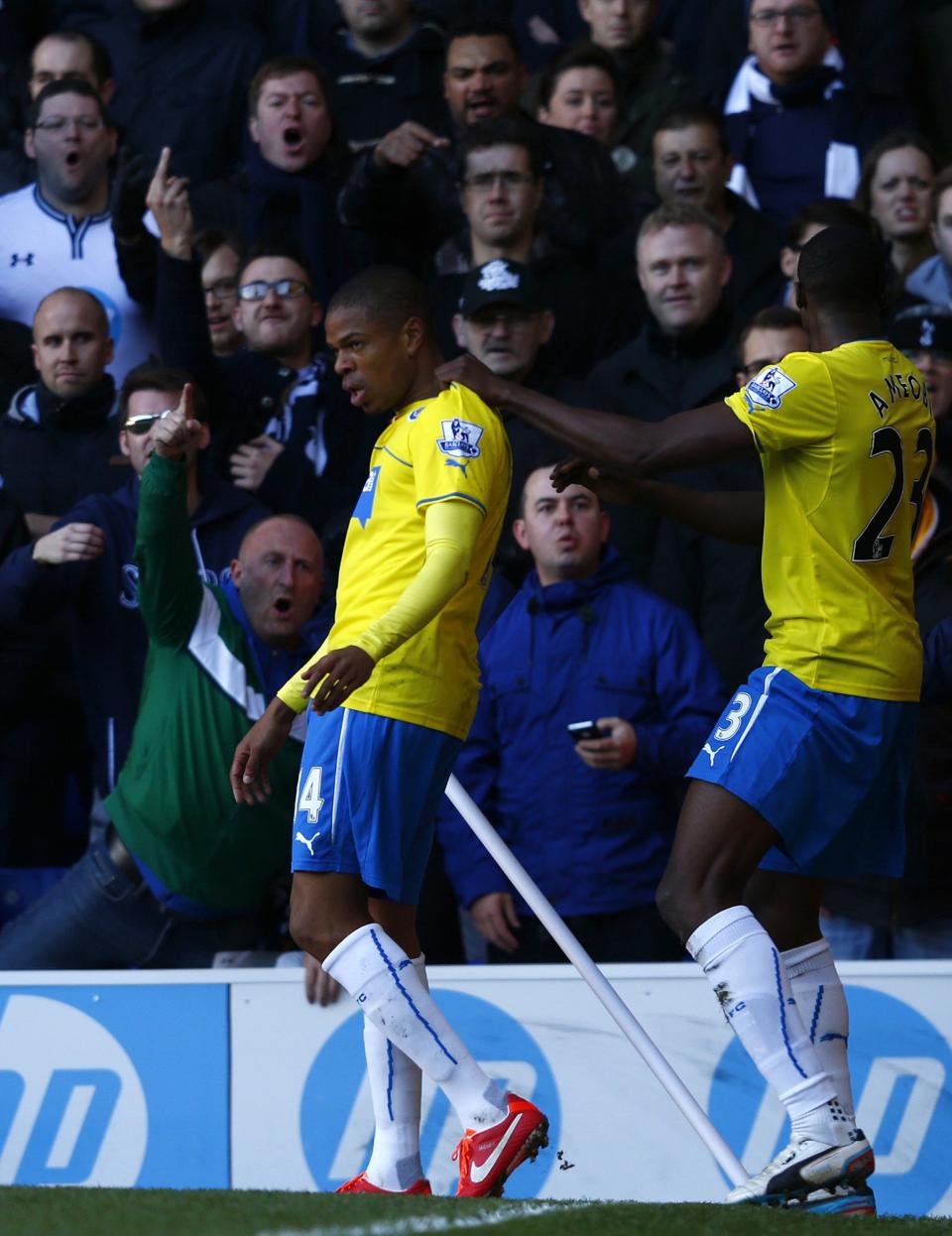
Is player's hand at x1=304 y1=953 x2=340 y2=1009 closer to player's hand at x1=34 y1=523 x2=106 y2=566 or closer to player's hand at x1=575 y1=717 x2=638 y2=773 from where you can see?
player's hand at x1=575 y1=717 x2=638 y2=773

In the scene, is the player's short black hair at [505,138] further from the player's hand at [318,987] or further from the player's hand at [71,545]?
the player's hand at [318,987]

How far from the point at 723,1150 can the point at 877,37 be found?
609cm

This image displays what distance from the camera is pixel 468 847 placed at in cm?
607

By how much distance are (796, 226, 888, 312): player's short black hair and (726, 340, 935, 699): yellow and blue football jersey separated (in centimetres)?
12

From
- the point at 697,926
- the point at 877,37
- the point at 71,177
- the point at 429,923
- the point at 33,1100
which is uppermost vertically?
the point at 877,37

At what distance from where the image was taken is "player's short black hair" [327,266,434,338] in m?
4.62

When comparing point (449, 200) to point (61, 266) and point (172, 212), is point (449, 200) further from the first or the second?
point (61, 266)

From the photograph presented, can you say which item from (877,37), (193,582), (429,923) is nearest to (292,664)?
(193,582)

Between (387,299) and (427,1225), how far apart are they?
218 cm

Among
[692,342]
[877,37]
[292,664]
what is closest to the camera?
[292,664]

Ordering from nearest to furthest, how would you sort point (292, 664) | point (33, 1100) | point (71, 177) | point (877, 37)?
point (33, 1100) < point (292, 664) < point (71, 177) < point (877, 37)

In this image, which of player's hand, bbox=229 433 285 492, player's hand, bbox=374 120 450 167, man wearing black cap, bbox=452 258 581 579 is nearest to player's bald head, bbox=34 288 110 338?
player's hand, bbox=229 433 285 492

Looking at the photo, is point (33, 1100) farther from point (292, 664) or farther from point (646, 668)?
point (646, 668)

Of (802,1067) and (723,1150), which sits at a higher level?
(802,1067)
